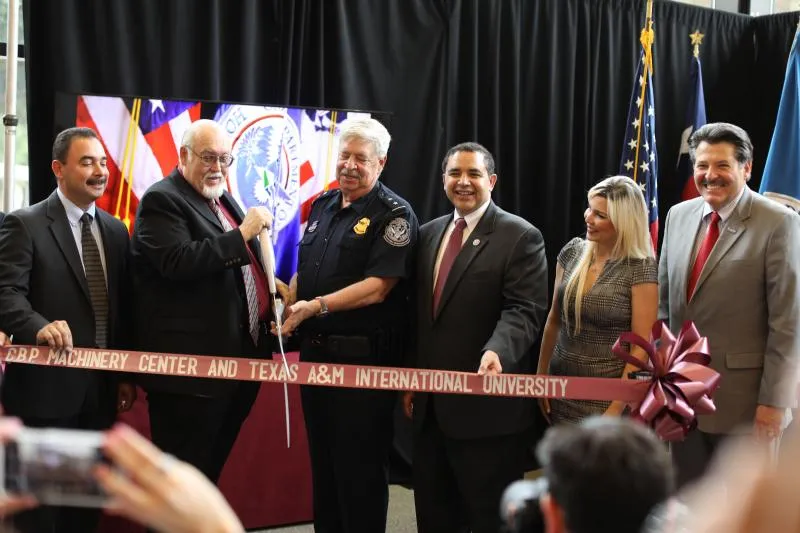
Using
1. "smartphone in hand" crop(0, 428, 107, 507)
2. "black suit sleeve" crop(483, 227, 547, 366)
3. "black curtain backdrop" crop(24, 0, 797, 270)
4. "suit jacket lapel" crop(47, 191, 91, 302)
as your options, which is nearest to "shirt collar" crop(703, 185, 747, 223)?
Result: "black suit sleeve" crop(483, 227, 547, 366)

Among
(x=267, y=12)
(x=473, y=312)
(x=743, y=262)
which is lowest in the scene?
(x=473, y=312)

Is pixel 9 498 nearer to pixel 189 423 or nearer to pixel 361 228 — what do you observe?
pixel 189 423

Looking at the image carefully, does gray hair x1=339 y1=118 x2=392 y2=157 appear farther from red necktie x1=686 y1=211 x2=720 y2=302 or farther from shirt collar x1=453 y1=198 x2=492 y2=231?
red necktie x1=686 y1=211 x2=720 y2=302

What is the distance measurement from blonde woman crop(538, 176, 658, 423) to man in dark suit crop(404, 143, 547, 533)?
168mm

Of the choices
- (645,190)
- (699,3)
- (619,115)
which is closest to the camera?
(645,190)

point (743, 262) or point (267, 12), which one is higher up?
point (267, 12)

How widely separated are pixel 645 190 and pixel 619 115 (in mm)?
901

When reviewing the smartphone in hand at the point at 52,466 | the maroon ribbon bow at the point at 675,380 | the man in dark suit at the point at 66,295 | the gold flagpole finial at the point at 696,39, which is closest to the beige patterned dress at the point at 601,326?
the maroon ribbon bow at the point at 675,380

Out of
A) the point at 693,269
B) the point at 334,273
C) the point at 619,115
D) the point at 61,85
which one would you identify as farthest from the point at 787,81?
the point at 61,85

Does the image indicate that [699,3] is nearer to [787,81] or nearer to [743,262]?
[787,81]

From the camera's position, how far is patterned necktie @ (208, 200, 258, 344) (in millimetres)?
3578

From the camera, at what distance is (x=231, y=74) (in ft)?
17.2

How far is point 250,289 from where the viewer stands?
3.59m

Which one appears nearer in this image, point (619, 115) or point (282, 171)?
point (282, 171)
